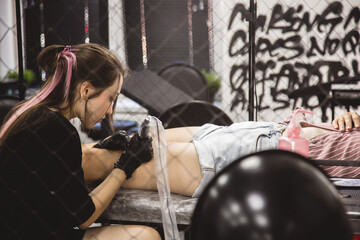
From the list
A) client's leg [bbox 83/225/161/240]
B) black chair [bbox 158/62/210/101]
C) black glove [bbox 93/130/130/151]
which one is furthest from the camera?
black chair [bbox 158/62/210/101]

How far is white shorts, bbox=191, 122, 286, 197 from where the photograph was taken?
1293 millimetres

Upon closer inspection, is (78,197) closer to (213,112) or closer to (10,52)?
(213,112)

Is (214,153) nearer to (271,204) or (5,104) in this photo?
(271,204)

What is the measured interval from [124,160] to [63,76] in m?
0.30

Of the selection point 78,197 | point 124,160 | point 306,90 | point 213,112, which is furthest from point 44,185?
point 306,90

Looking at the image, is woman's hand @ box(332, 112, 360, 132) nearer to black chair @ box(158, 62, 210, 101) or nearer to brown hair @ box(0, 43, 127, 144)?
brown hair @ box(0, 43, 127, 144)

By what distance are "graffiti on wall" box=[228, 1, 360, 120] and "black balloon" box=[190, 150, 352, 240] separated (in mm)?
2513

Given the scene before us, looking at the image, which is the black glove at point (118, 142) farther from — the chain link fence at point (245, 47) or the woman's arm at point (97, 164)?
the chain link fence at point (245, 47)

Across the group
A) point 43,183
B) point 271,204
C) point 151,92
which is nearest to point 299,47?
point 151,92

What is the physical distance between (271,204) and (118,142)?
2.80 ft

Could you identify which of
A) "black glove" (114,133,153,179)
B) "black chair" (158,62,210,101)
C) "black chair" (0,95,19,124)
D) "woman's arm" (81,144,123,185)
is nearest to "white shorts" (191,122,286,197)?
"black glove" (114,133,153,179)

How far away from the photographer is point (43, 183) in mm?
1015

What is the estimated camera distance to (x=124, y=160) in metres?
1.22

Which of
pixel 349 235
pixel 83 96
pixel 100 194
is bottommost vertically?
pixel 100 194
